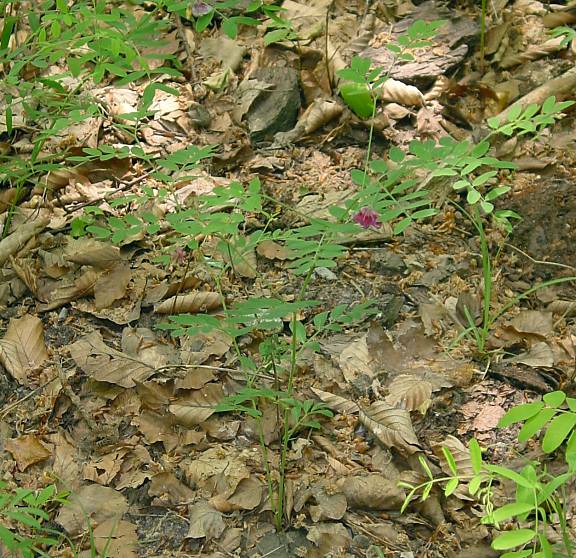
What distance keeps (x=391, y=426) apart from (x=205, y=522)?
1.91 feet

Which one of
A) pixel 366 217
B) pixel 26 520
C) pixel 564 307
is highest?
pixel 366 217

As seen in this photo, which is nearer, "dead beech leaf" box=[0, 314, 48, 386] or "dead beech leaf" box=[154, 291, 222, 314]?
"dead beech leaf" box=[0, 314, 48, 386]

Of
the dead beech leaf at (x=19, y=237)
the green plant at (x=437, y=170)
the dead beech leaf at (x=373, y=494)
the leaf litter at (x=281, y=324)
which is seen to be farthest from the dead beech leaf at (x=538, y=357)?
the dead beech leaf at (x=19, y=237)

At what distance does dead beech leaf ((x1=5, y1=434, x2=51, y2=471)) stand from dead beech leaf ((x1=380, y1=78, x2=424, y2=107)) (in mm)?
1983

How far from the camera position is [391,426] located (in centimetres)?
228

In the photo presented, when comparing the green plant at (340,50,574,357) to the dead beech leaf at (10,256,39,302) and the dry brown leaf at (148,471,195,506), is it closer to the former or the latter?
the dry brown leaf at (148,471,195,506)

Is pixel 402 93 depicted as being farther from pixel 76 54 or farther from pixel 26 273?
pixel 26 273

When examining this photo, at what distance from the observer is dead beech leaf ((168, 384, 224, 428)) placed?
2357mm

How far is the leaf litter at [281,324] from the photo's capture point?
215 cm

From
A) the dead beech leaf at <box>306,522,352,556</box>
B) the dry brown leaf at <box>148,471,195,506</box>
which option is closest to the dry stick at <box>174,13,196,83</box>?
the dry brown leaf at <box>148,471,195,506</box>

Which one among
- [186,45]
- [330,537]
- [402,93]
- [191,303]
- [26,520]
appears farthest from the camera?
[186,45]

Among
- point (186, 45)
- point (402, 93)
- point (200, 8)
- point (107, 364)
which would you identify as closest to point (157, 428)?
point (107, 364)

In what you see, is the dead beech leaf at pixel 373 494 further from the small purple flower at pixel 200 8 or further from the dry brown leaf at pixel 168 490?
the small purple flower at pixel 200 8

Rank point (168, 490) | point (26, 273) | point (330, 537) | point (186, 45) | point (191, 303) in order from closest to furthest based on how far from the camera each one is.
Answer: point (330, 537)
point (168, 490)
point (191, 303)
point (26, 273)
point (186, 45)
